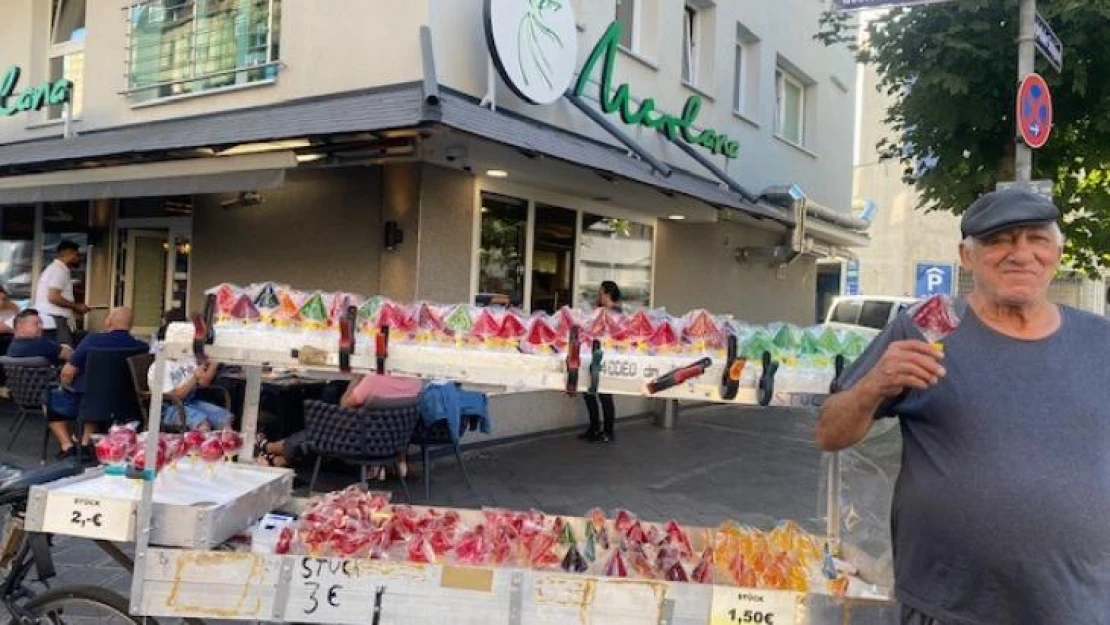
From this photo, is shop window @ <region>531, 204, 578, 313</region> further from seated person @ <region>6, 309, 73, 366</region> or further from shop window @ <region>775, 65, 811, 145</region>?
shop window @ <region>775, 65, 811, 145</region>

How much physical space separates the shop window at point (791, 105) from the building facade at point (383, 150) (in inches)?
74.4

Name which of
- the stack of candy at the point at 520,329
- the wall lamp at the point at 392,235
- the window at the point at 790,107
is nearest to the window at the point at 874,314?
the window at the point at 790,107

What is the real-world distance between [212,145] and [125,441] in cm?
352

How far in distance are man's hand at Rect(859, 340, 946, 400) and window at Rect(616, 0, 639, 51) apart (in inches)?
335

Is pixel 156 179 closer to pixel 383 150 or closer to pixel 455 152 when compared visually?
pixel 383 150

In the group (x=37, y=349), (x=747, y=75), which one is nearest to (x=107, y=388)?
(x=37, y=349)

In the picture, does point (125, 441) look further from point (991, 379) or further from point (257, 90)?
point (257, 90)

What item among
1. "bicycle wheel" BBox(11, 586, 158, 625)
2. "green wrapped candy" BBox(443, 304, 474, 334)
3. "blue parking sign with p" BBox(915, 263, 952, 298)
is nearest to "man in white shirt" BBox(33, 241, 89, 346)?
"bicycle wheel" BBox(11, 586, 158, 625)

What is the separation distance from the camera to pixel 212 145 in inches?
236

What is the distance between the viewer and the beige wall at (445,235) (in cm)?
690

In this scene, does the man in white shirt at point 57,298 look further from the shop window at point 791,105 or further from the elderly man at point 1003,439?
the shop window at point 791,105

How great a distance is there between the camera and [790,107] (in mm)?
14414

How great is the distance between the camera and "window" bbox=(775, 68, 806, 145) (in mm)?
13777

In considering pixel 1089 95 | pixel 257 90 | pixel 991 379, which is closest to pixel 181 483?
pixel 991 379
